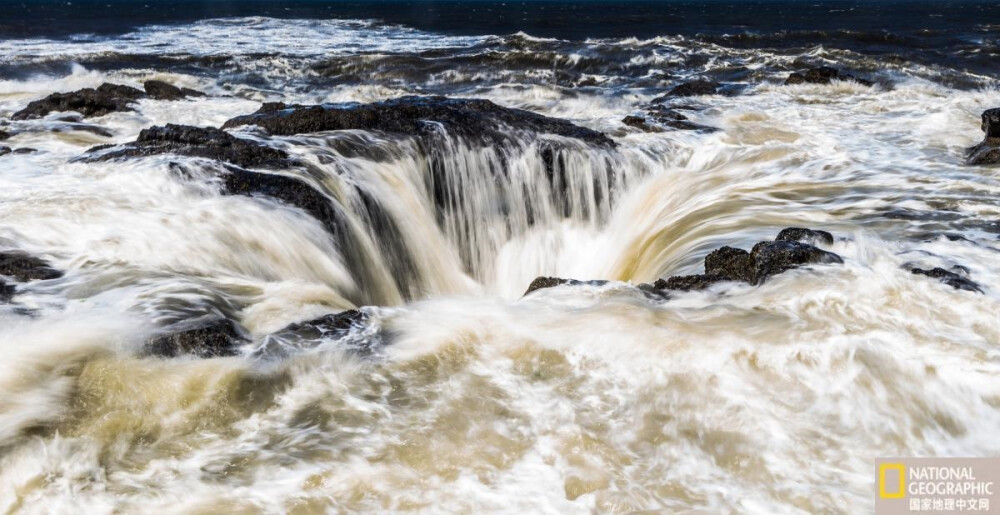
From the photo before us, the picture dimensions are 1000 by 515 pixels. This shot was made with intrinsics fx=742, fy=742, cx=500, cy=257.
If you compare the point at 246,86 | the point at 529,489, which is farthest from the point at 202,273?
the point at 246,86

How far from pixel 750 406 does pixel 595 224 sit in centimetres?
521

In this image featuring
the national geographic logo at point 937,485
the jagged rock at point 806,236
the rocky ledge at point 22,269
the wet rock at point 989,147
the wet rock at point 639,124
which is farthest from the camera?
the wet rock at point 639,124

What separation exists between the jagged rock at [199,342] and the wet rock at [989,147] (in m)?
9.03

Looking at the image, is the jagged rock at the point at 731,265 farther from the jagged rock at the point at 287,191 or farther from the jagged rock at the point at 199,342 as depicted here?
the jagged rock at the point at 199,342

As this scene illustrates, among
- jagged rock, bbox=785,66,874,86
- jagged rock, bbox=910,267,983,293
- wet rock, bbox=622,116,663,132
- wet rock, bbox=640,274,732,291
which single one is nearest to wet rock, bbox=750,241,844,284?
wet rock, bbox=640,274,732,291

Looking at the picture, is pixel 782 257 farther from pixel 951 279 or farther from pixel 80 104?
pixel 80 104

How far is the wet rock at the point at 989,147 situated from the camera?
30.0 feet

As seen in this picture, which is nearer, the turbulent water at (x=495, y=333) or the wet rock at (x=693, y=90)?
the turbulent water at (x=495, y=333)

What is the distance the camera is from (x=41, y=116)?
11.1m

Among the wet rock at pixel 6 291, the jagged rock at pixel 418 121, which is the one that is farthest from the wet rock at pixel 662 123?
the wet rock at pixel 6 291

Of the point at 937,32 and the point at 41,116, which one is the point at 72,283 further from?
the point at 937,32

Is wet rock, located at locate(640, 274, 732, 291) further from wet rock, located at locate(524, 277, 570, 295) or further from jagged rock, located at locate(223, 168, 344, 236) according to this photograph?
jagged rock, located at locate(223, 168, 344, 236)

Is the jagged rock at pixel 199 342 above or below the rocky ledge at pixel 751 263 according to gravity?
above

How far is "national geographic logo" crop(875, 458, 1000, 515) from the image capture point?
10.7ft
